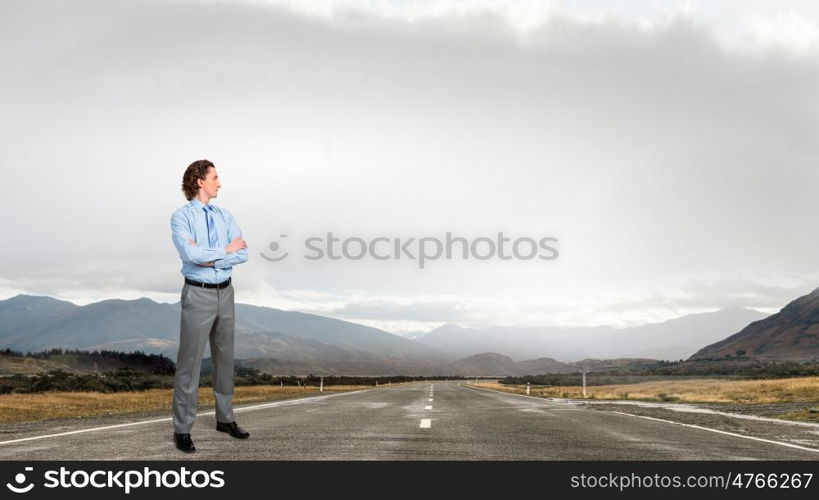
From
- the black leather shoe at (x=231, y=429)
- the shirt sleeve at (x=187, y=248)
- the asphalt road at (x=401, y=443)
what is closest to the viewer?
the shirt sleeve at (x=187, y=248)

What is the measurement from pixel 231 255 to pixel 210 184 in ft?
2.51

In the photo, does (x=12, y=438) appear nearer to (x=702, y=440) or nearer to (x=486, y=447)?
(x=486, y=447)

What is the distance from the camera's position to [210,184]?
675 cm

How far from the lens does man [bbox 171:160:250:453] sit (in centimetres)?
641

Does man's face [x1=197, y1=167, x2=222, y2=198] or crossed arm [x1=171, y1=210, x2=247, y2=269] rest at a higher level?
man's face [x1=197, y1=167, x2=222, y2=198]

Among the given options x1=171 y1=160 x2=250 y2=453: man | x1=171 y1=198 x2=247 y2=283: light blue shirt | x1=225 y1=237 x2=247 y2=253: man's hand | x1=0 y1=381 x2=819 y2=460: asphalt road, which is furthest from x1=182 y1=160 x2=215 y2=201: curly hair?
x1=0 y1=381 x2=819 y2=460: asphalt road

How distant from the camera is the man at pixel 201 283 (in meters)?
6.41

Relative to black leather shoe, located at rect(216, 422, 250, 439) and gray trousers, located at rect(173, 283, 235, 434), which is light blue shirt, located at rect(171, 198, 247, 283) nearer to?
gray trousers, located at rect(173, 283, 235, 434)

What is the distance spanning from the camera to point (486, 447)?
7895 millimetres

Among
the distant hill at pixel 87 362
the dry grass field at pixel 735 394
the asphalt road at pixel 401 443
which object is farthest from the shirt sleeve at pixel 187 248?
the distant hill at pixel 87 362
